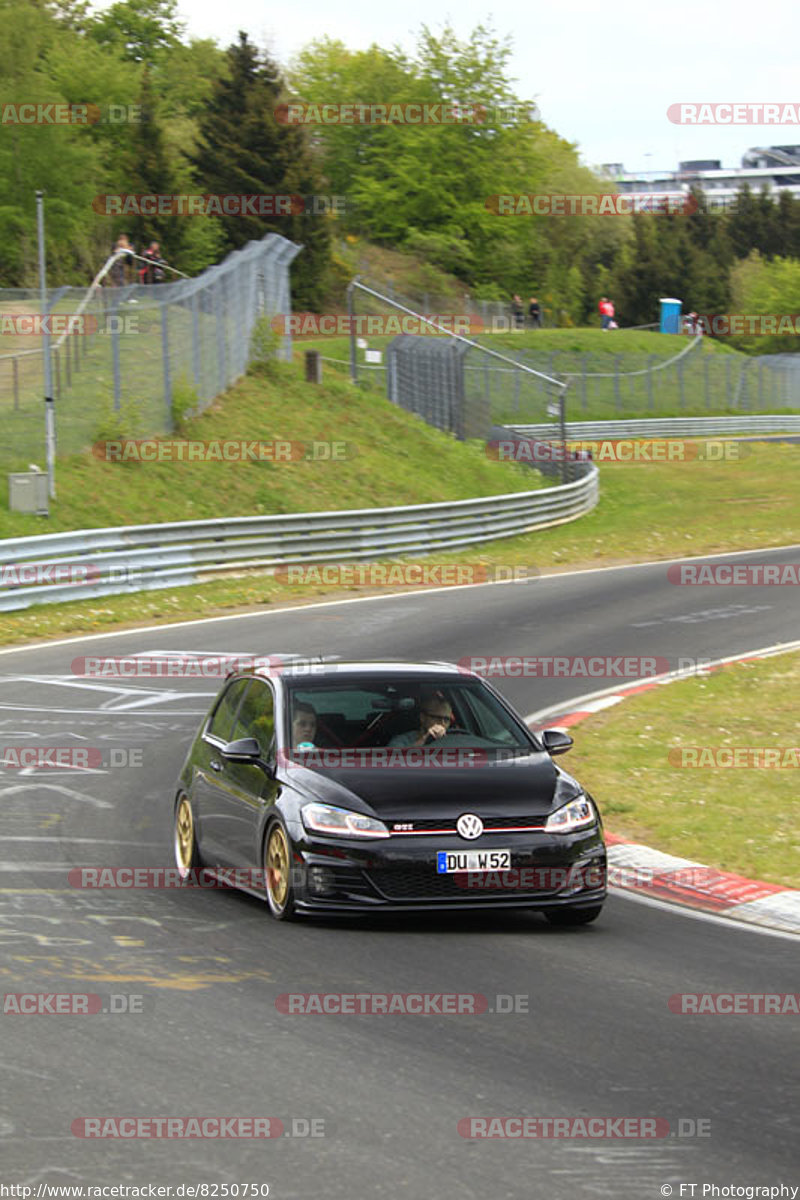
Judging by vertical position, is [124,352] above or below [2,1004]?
above

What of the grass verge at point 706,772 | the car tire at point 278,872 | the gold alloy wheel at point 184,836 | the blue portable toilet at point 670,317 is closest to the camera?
the car tire at point 278,872

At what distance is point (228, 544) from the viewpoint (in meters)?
27.9

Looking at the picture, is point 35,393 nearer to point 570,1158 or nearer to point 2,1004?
point 2,1004

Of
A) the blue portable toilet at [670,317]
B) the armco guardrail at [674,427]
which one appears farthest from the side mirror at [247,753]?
the blue portable toilet at [670,317]

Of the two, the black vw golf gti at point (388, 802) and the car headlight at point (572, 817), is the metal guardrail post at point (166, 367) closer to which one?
the black vw golf gti at point (388, 802)

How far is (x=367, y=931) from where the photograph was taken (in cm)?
881

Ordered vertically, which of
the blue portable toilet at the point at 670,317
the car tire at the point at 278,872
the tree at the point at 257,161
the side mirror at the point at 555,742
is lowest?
the car tire at the point at 278,872

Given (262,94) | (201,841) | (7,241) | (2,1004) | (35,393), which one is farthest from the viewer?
(262,94)

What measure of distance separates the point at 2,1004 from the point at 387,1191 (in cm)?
263

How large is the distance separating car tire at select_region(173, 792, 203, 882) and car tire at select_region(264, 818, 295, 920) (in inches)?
45.3

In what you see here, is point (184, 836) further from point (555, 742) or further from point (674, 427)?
point (674, 427)

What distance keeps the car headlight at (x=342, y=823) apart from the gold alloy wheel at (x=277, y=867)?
0.67 feet

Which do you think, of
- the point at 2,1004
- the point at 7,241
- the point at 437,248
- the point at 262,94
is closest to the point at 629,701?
the point at 2,1004

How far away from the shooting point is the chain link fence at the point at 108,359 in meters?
28.8
